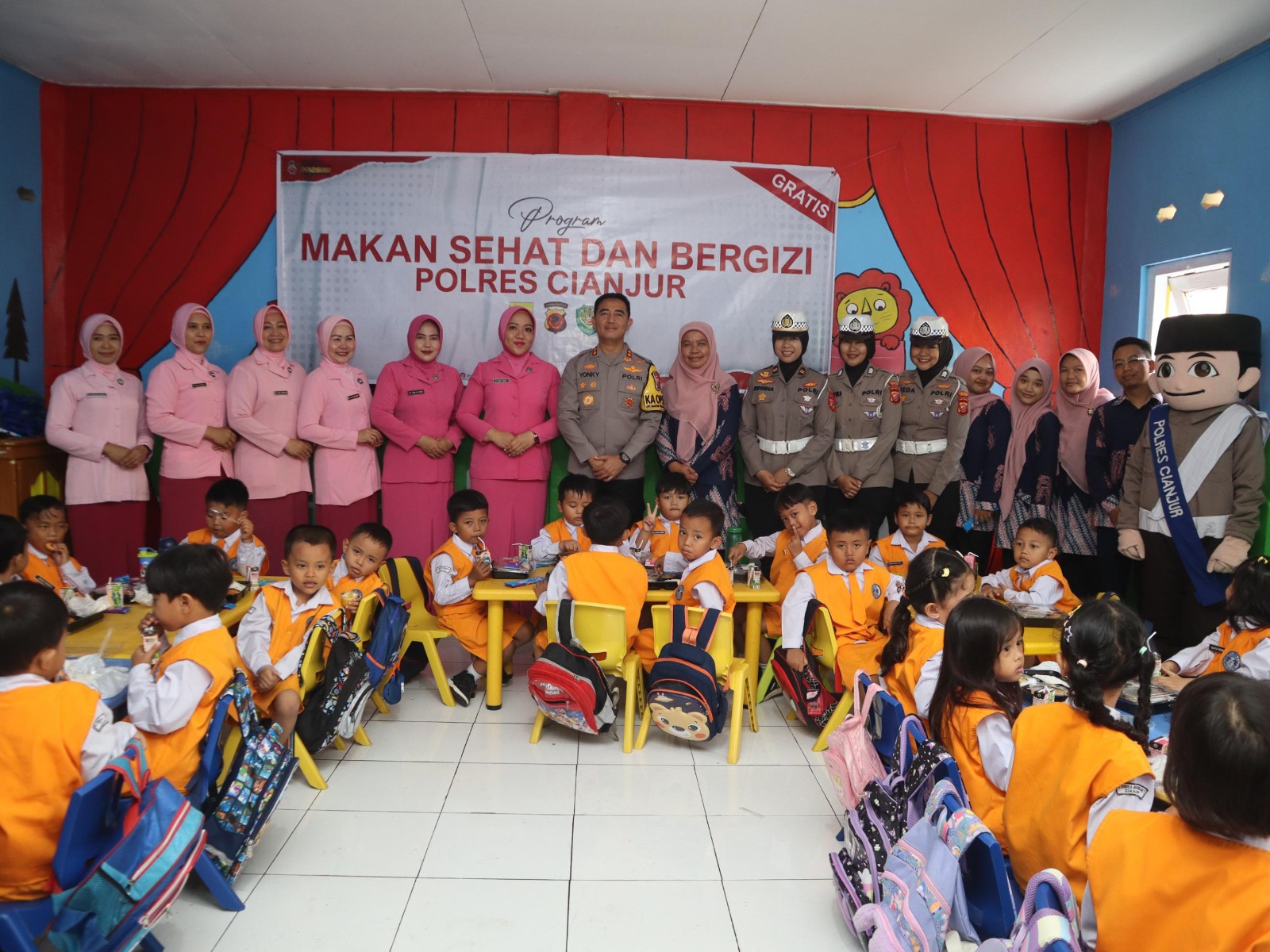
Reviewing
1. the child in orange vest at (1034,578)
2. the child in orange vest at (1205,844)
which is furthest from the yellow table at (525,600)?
the child in orange vest at (1205,844)

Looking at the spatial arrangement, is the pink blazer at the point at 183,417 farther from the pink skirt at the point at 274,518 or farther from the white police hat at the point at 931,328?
the white police hat at the point at 931,328

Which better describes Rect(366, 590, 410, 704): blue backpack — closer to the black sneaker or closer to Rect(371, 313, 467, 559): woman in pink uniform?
the black sneaker

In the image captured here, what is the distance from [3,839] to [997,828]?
220cm

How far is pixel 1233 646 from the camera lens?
291 centimetres

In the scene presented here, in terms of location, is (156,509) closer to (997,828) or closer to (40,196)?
(40,196)

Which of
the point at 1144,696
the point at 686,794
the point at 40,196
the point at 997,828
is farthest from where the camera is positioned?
the point at 40,196

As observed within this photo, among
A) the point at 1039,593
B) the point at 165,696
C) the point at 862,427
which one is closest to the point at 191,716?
the point at 165,696

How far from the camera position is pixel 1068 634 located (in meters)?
2.04

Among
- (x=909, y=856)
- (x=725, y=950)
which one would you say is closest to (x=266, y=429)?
(x=725, y=950)

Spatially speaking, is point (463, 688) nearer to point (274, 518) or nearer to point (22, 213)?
point (274, 518)

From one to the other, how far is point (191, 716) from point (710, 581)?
1914mm

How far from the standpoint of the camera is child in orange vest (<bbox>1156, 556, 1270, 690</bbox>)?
8.89 feet

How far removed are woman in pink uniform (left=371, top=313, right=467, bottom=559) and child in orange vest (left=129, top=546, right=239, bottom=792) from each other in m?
2.53

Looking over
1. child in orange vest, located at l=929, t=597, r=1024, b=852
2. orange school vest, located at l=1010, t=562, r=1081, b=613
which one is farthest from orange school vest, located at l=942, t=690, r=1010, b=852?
orange school vest, located at l=1010, t=562, r=1081, b=613
